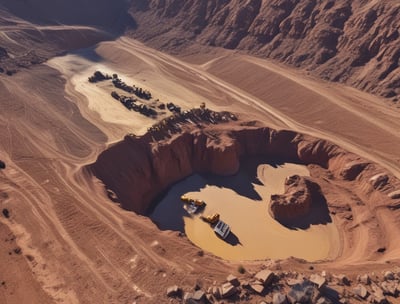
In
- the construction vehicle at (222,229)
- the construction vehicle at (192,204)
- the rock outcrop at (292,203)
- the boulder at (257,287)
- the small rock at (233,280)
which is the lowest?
the construction vehicle at (192,204)

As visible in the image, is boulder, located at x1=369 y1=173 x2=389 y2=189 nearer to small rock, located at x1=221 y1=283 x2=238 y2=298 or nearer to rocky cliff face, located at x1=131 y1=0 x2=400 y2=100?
rocky cliff face, located at x1=131 y1=0 x2=400 y2=100

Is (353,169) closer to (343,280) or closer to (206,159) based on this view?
(206,159)

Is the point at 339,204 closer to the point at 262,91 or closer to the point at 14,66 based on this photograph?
the point at 262,91

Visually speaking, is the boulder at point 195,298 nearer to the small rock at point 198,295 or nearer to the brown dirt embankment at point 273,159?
the small rock at point 198,295

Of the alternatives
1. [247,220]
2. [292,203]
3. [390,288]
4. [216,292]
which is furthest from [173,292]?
[292,203]

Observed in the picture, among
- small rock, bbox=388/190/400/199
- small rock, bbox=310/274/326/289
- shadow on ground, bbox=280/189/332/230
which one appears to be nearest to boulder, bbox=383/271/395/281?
small rock, bbox=310/274/326/289

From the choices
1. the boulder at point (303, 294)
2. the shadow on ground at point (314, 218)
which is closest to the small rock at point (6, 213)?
the boulder at point (303, 294)

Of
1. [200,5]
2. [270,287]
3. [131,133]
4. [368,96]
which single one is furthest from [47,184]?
[200,5]
